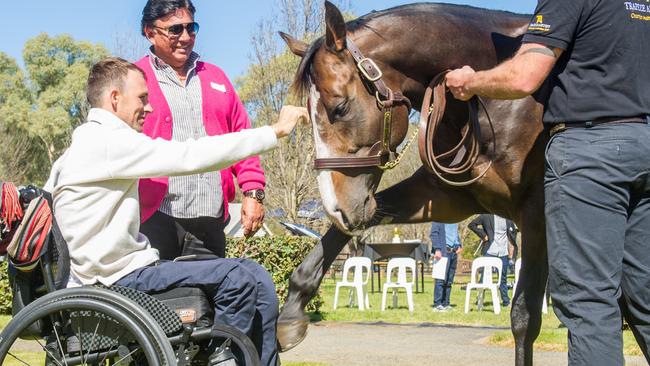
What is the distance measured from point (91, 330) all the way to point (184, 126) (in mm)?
1334

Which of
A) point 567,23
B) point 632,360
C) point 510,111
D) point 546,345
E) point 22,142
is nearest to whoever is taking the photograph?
point 567,23

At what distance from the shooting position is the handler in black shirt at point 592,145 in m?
3.04

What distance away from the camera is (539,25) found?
3104 mm

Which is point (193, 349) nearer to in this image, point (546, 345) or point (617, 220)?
point (617, 220)

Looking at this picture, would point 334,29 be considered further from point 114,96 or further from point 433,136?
point 114,96

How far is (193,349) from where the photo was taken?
10.5 feet

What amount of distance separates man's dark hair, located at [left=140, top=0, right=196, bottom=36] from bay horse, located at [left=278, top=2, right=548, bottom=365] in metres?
0.66

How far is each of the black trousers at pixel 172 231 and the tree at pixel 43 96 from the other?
115ft

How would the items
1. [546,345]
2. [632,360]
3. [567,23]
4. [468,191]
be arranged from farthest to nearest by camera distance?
[546,345]
[632,360]
[468,191]
[567,23]

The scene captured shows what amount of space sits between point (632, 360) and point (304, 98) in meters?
3.81

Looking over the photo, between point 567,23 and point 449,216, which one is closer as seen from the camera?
point 567,23

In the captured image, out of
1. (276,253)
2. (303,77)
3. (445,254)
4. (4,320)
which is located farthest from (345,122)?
(445,254)

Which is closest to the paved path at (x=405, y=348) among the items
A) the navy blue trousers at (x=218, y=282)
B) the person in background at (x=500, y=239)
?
the navy blue trousers at (x=218, y=282)

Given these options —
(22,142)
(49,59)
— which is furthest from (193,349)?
(49,59)
